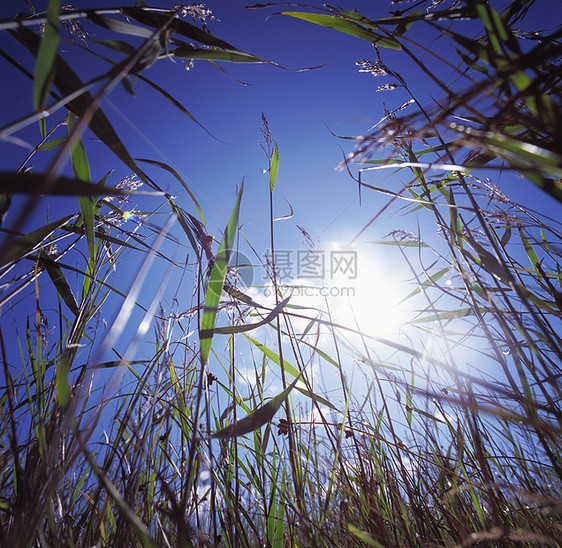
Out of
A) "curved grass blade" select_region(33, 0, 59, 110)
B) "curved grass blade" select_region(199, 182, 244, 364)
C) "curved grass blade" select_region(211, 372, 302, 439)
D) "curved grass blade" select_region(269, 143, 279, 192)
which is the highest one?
"curved grass blade" select_region(269, 143, 279, 192)

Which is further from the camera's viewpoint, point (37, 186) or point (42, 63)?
point (42, 63)

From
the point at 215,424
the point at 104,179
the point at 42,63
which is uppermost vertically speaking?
the point at 104,179

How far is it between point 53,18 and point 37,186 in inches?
14.5

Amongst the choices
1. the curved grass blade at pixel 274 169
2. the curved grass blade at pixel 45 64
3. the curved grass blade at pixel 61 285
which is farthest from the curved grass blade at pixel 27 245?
the curved grass blade at pixel 274 169

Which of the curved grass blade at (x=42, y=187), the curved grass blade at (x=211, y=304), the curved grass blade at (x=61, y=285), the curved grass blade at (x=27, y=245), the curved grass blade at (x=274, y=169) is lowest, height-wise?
the curved grass blade at (x=42, y=187)

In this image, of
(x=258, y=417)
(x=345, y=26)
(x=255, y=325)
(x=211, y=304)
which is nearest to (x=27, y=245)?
(x=211, y=304)

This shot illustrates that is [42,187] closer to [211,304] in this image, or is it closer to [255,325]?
[211,304]

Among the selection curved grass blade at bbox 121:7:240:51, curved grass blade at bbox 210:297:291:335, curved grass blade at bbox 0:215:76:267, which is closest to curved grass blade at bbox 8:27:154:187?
curved grass blade at bbox 121:7:240:51

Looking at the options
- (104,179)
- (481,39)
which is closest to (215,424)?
(104,179)

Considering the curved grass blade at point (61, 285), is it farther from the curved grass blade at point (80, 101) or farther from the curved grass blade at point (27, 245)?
the curved grass blade at point (80, 101)

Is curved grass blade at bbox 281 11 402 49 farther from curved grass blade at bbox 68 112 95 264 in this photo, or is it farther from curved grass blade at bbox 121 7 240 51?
curved grass blade at bbox 68 112 95 264

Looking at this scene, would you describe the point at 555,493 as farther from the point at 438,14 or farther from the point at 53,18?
the point at 53,18

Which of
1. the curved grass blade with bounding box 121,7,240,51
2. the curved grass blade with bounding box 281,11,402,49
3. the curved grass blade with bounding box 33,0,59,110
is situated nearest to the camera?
the curved grass blade with bounding box 33,0,59,110

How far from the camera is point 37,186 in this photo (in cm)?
28
